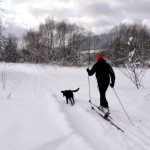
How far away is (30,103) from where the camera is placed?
9.92 metres

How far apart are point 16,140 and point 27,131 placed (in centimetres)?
63

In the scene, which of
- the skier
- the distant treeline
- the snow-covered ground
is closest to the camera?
the snow-covered ground

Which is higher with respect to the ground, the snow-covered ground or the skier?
the skier

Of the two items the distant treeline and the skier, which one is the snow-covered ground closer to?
the skier

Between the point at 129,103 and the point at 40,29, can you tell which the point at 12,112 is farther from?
the point at 40,29

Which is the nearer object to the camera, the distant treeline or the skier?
the skier

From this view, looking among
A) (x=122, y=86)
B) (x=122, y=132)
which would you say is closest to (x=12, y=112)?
(x=122, y=132)

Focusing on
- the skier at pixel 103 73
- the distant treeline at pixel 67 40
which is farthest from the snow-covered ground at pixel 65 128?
the distant treeline at pixel 67 40

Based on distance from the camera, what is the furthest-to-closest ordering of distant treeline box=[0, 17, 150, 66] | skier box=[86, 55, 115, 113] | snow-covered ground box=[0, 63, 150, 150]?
1. distant treeline box=[0, 17, 150, 66]
2. skier box=[86, 55, 115, 113]
3. snow-covered ground box=[0, 63, 150, 150]

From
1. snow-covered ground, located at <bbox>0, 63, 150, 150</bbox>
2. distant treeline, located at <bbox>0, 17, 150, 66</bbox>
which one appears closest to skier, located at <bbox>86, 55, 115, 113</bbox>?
snow-covered ground, located at <bbox>0, 63, 150, 150</bbox>

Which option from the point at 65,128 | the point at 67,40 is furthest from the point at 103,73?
the point at 67,40

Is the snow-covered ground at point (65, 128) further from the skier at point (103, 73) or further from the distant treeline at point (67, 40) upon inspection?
the distant treeline at point (67, 40)

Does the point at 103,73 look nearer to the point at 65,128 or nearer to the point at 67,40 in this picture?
the point at 65,128

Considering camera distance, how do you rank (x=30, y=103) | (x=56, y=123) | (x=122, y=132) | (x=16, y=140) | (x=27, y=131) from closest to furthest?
(x=16, y=140)
(x=27, y=131)
(x=56, y=123)
(x=122, y=132)
(x=30, y=103)
